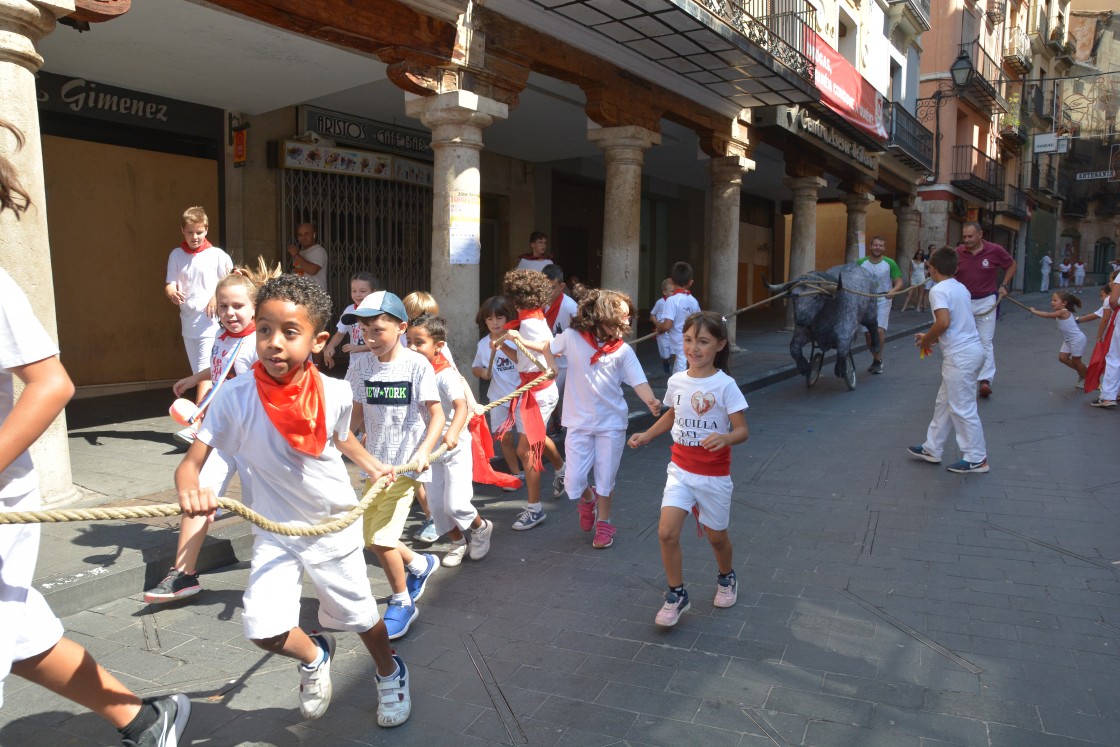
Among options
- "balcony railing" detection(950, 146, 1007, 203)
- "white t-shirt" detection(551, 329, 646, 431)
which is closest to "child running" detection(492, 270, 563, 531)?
"white t-shirt" detection(551, 329, 646, 431)

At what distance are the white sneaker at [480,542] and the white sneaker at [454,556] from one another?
6 cm

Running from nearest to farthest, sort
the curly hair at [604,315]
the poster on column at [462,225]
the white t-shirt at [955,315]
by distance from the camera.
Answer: the curly hair at [604,315] < the white t-shirt at [955,315] < the poster on column at [462,225]

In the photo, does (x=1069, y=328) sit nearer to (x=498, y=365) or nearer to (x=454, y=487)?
(x=498, y=365)

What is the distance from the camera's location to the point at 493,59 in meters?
8.46

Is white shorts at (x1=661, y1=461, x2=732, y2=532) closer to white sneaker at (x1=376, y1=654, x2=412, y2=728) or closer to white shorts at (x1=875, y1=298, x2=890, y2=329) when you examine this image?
white sneaker at (x1=376, y1=654, x2=412, y2=728)

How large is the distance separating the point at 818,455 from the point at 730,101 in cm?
737

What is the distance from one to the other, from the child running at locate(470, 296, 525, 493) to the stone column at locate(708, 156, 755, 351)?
7.77 meters

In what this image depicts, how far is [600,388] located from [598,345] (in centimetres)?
27

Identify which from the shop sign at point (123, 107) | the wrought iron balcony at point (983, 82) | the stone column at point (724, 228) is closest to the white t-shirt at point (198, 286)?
the shop sign at point (123, 107)

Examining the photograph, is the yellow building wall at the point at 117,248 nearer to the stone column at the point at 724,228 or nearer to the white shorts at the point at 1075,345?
the stone column at the point at 724,228

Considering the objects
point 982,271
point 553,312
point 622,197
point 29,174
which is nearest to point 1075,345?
point 982,271

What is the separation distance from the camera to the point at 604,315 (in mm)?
5027

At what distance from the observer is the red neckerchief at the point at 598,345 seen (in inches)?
199

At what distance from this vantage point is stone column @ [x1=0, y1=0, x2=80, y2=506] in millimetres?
4633
